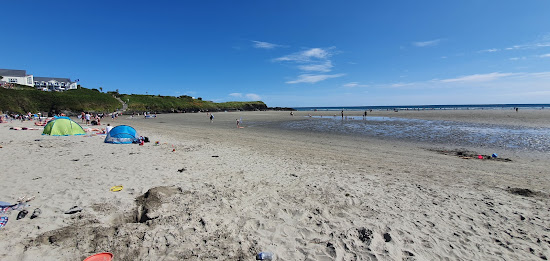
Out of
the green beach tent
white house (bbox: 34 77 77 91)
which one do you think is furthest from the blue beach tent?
white house (bbox: 34 77 77 91)

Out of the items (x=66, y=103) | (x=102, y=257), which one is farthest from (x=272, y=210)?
(x=66, y=103)

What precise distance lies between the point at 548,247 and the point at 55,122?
25283 mm

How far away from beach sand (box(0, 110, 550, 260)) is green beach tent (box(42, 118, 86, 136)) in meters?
8.74

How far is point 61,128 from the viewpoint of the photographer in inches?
678

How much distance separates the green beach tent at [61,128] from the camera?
1692cm

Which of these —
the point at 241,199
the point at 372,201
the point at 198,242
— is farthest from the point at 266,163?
Result: the point at 198,242

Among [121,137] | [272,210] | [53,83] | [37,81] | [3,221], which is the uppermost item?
[37,81]

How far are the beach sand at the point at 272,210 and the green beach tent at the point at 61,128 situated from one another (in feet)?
28.7

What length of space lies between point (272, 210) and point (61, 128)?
773 inches

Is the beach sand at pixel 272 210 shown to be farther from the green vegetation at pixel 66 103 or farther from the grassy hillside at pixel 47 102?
the green vegetation at pixel 66 103

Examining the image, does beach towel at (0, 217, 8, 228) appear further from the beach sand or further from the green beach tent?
the green beach tent

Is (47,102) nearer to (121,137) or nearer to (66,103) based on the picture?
(66,103)

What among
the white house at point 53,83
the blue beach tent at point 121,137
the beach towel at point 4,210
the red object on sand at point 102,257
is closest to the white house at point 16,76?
the white house at point 53,83

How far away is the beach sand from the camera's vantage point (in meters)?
4.15
